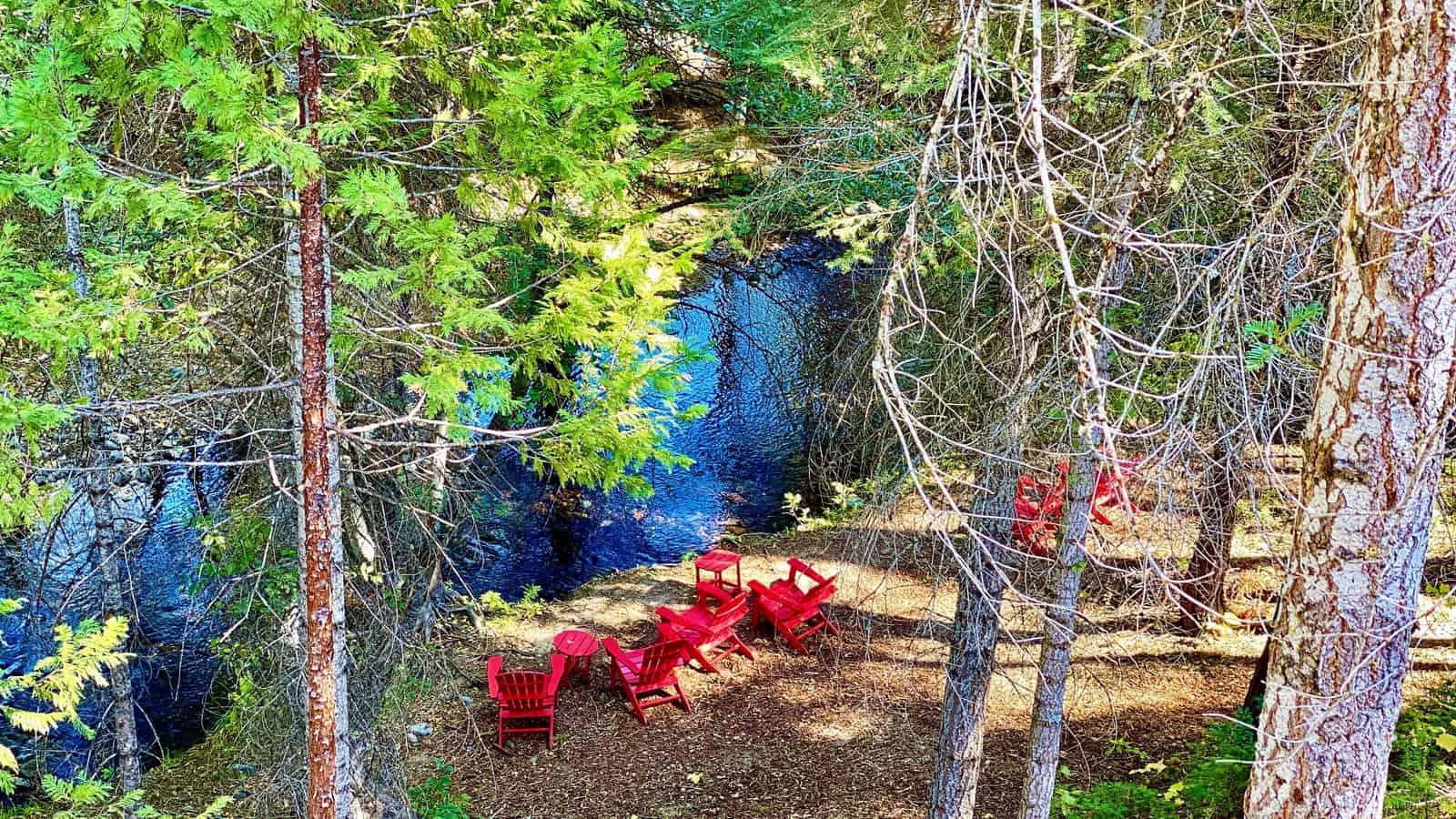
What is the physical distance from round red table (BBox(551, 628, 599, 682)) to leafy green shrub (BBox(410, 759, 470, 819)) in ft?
5.16

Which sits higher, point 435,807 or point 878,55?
point 878,55

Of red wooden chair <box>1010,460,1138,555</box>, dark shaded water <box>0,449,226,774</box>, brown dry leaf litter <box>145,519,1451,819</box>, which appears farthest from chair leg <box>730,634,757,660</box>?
dark shaded water <box>0,449,226,774</box>

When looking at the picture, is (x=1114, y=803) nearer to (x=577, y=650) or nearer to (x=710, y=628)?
(x=710, y=628)

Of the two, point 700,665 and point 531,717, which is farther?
point 700,665

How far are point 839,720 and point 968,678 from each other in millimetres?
3414

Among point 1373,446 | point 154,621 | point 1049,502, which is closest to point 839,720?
point 1049,502

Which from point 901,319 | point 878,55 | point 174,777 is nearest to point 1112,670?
point 901,319

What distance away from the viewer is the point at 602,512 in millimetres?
16969

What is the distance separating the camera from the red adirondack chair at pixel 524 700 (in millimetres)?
9648

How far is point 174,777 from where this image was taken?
10.0 meters

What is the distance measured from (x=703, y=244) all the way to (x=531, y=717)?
18.7 ft

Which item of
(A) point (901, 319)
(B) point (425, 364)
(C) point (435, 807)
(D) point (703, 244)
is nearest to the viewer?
(B) point (425, 364)

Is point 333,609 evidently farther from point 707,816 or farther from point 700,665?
point 700,665

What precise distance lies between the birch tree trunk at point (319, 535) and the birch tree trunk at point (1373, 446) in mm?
4700
